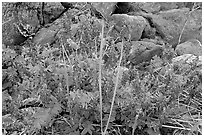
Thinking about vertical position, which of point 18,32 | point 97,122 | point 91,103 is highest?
point 18,32

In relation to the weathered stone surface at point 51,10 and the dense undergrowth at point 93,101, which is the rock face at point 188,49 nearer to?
the dense undergrowth at point 93,101

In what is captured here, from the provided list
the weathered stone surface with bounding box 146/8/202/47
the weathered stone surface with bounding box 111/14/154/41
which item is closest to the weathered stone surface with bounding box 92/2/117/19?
the weathered stone surface with bounding box 111/14/154/41

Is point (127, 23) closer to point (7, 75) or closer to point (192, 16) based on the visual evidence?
point (192, 16)

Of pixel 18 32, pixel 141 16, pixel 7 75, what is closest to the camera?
pixel 7 75

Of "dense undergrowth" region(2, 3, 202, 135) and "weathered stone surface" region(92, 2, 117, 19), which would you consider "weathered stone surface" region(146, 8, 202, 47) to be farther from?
"dense undergrowth" region(2, 3, 202, 135)

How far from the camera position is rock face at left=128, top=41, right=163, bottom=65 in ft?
12.5

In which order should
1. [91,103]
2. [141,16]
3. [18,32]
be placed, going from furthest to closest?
[141,16], [18,32], [91,103]

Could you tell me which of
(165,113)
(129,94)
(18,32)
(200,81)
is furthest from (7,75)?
(200,81)

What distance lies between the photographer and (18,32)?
3.96m

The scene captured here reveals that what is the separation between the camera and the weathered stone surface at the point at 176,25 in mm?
4353

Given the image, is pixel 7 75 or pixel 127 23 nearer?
pixel 7 75

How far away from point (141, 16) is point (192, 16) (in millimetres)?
704

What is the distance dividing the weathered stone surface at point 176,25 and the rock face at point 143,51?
1.44 feet

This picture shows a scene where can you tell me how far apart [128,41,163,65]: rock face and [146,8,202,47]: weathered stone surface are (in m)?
0.44
